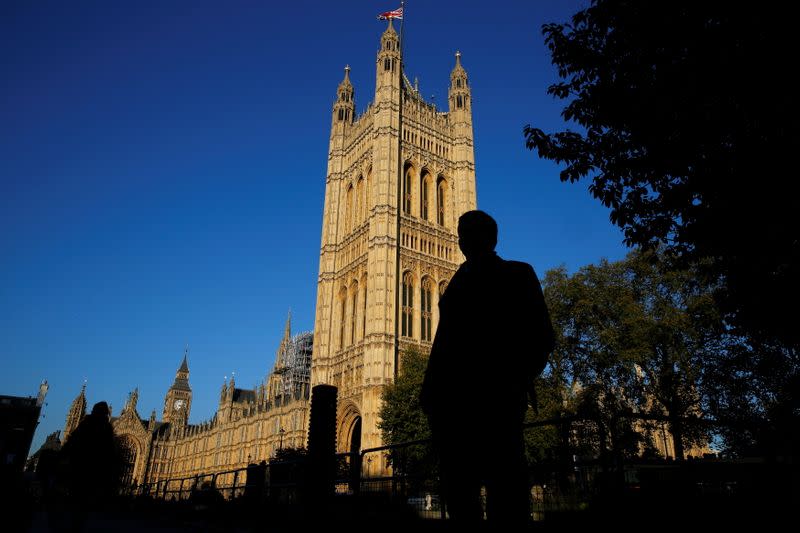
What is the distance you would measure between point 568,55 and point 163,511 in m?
19.3

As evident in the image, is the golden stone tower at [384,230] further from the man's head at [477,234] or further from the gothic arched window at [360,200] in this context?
the man's head at [477,234]

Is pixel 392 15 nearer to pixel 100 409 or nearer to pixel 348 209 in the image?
pixel 348 209

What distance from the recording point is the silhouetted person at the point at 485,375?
307cm

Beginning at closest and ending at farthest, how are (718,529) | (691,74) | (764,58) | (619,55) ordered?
(718,529) < (764,58) < (691,74) < (619,55)

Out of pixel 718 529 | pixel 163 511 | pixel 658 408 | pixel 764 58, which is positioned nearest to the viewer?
pixel 718 529

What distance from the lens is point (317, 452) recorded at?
8.82m

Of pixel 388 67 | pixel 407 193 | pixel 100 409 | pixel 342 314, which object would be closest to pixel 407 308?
pixel 342 314

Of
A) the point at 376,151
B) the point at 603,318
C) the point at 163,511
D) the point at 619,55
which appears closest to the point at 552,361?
the point at 603,318

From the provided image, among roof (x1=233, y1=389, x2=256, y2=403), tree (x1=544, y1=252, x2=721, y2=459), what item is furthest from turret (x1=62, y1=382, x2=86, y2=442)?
tree (x1=544, y1=252, x2=721, y2=459)

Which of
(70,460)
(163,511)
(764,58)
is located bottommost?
(163,511)

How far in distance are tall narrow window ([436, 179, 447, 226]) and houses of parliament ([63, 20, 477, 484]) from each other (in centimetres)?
11

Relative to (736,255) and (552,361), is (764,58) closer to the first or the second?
(736,255)

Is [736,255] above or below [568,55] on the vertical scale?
below

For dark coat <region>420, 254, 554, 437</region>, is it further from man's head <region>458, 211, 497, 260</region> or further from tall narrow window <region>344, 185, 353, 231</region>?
tall narrow window <region>344, 185, 353, 231</region>
